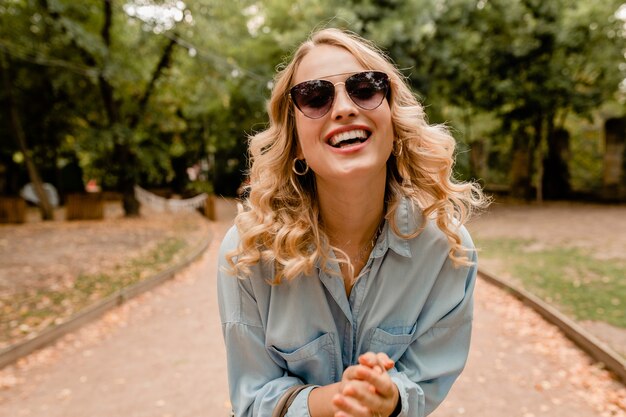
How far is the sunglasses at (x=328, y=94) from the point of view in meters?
1.79

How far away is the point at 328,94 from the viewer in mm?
1796

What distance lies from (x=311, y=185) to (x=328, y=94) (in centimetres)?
46

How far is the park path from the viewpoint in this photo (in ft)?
14.6

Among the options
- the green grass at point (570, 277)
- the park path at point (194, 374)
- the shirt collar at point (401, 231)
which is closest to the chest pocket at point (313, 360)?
the shirt collar at point (401, 231)

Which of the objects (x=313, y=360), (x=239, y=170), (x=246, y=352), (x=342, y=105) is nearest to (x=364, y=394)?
(x=313, y=360)

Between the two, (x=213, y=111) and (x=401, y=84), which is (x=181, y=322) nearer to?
(x=401, y=84)

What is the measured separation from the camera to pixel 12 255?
38.4 feet

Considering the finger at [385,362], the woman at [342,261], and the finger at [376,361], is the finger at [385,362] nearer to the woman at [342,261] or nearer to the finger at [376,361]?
the finger at [376,361]

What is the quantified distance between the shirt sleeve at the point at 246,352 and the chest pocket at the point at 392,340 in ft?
1.11

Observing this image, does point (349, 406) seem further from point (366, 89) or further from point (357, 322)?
point (366, 89)

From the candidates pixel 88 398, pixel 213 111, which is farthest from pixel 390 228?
pixel 213 111

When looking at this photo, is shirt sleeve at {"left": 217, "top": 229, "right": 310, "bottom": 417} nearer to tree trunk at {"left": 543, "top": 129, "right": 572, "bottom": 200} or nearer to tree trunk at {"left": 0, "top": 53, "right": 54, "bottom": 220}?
tree trunk at {"left": 0, "top": 53, "right": 54, "bottom": 220}

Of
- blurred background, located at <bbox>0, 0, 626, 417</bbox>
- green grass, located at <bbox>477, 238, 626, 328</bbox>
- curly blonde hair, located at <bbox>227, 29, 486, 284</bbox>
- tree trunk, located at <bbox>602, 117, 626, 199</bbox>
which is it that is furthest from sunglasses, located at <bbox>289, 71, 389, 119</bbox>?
tree trunk, located at <bbox>602, 117, 626, 199</bbox>

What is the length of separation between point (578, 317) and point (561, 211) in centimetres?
1301
